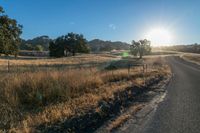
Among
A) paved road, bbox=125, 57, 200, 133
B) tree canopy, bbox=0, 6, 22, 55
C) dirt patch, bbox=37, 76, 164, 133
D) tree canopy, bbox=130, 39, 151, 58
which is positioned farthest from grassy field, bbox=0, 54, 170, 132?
tree canopy, bbox=130, 39, 151, 58

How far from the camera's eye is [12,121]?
7.66m

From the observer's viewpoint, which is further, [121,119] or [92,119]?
[121,119]

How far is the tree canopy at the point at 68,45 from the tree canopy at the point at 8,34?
6026 cm

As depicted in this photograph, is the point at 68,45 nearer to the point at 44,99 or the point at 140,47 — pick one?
the point at 140,47

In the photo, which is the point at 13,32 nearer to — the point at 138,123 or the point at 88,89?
the point at 88,89

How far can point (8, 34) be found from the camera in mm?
28781

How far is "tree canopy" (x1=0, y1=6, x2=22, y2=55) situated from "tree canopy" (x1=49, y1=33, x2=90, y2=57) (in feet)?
198

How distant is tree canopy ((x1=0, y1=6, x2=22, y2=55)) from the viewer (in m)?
27.0

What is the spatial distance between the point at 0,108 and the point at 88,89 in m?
5.04

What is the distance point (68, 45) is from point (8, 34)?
65070 millimetres

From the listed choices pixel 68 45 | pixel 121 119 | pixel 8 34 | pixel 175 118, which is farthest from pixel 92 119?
pixel 68 45

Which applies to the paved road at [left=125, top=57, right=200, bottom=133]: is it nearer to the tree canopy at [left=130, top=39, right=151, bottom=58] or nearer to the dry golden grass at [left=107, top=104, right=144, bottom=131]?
the dry golden grass at [left=107, top=104, right=144, bottom=131]

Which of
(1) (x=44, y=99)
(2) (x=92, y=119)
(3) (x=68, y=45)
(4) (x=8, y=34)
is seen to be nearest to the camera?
(2) (x=92, y=119)

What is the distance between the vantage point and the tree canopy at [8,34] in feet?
88.5
